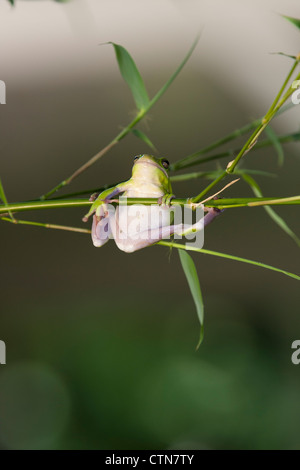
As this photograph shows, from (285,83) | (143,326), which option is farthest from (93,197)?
(143,326)

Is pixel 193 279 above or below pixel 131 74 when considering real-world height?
below

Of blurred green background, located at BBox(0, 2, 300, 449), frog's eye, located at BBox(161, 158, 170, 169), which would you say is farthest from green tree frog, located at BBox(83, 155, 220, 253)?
blurred green background, located at BBox(0, 2, 300, 449)

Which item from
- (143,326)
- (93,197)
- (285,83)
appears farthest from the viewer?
(143,326)

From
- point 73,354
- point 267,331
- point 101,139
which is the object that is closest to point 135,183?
point 73,354

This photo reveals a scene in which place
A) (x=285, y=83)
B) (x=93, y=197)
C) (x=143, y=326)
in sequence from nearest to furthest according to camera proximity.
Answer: (x=285, y=83) < (x=93, y=197) < (x=143, y=326)

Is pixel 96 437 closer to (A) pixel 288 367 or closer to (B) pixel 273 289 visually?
(A) pixel 288 367

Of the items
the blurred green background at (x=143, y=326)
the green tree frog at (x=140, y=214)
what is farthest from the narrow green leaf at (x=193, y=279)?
the blurred green background at (x=143, y=326)

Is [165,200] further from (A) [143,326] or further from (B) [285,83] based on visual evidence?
(A) [143,326]

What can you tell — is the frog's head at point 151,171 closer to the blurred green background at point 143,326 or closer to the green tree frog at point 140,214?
the green tree frog at point 140,214
